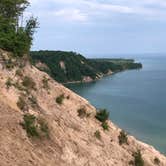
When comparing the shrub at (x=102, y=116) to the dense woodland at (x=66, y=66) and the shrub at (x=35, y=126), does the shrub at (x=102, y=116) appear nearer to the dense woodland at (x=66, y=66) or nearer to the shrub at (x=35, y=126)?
the shrub at (x=35, y=126)

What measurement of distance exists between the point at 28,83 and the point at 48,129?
11.0ft

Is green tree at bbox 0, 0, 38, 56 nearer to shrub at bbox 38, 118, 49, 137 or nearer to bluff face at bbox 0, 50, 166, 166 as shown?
bluff face at bbox 0, 50, 166, 166

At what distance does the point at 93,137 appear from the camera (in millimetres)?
19125

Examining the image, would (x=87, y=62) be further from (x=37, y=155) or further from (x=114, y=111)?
(x=37, y=155)

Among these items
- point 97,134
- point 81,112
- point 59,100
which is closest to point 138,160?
point 97,134

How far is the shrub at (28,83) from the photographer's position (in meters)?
18.2

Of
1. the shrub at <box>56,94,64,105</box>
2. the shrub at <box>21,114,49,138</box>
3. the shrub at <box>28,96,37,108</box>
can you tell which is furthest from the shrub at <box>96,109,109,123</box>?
the shrub at <box>21,114,49,138</box>

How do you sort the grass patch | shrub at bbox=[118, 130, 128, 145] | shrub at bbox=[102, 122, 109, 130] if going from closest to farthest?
the grass patch → shrub at bbox=[118, 130, 128, 145] → shrub at bbox=[102, 122, 109, 130]

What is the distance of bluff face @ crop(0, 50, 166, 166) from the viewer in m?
13.8

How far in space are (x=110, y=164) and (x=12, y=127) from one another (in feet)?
18.1

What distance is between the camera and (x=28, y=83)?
1842 cm

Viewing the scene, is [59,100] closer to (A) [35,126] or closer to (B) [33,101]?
(B) [33,101]

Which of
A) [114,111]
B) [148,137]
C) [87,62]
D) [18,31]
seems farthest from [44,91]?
[87,62]

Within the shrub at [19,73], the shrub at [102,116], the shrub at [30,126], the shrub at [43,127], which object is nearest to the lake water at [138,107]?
the shrub at [102,116]
